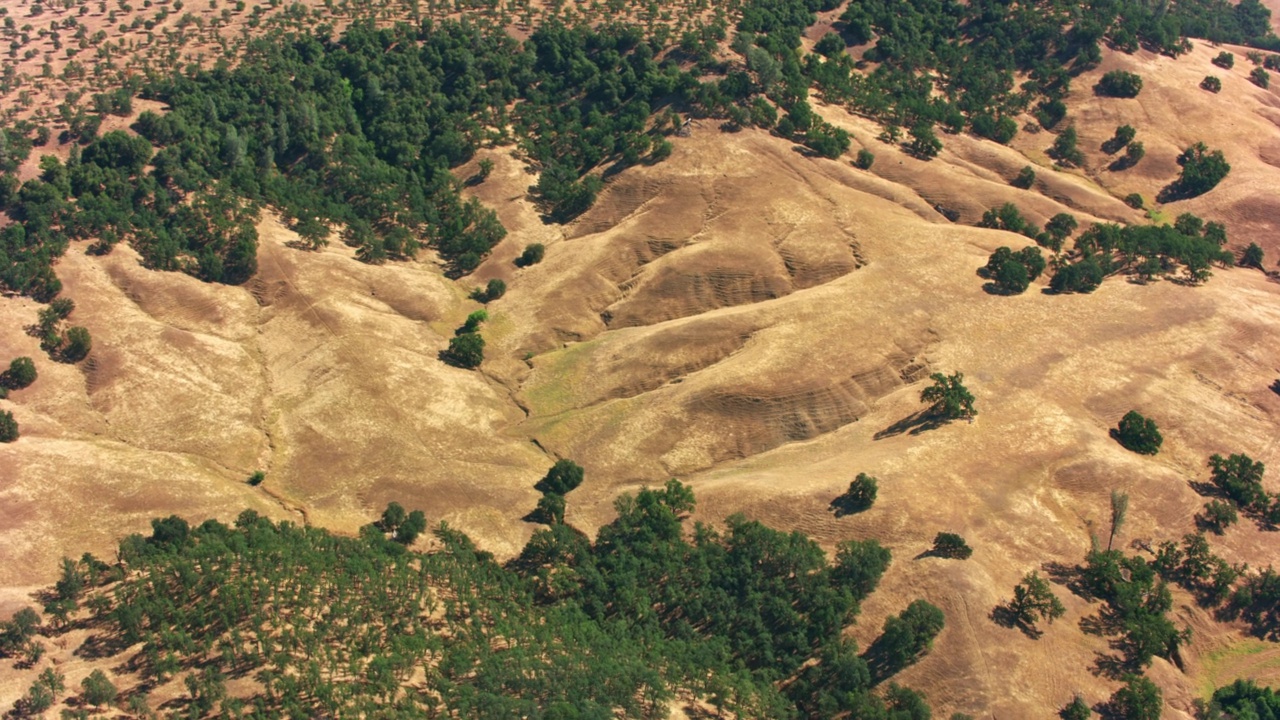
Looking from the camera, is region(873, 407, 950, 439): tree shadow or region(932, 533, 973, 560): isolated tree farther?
region(873, 407, 950, 439): tree shadow

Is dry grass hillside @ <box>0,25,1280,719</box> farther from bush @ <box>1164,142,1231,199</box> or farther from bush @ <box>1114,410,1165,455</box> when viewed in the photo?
bush @ <box>1164,142,1231,199</box>

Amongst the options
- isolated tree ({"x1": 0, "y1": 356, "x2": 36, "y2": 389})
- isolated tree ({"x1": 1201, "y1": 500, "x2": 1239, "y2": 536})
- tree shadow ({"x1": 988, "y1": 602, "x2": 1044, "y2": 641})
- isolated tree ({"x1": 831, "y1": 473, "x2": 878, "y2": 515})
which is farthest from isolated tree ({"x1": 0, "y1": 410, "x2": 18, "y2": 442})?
isolated tree ({"x1": 1201, "y1": 500, "x2": 1239, "y2": 536})

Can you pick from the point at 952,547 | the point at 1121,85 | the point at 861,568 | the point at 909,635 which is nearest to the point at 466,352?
the point at 861,568

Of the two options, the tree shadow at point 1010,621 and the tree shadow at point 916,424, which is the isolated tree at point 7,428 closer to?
the tree shadow at point 916,424

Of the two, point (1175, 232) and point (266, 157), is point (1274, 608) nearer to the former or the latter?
point (1175, 232)

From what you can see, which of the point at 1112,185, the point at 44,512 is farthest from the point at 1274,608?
the point at 44,512

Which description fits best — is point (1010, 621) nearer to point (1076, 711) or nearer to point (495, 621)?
point (1076, 711)
